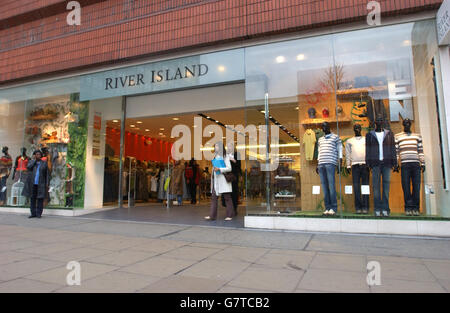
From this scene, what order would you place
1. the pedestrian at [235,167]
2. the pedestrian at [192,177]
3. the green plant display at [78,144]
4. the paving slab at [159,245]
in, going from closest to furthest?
the paving slab at [159,245] < the pedestrian at [235,167] < the green plant display at [78,144] < the pedestrian at [192,177]

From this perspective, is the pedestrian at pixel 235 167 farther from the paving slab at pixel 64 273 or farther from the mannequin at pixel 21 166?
the mannequin at pixel 21 166

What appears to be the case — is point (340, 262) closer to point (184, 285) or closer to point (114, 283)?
point (184, 285)

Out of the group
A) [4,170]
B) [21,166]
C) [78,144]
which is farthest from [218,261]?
[4,170]

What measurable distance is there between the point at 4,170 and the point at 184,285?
10.4 meters

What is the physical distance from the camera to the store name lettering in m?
7.62

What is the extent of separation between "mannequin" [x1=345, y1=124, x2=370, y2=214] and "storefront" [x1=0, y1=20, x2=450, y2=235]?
20 millimetres

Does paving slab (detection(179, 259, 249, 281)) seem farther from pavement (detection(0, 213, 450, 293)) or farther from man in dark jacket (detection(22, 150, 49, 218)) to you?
man in dark jacket (detection(22, 150, 49, 218))

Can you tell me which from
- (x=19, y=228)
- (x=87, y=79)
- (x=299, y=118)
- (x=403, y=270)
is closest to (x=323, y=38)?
(x=299, y=118)

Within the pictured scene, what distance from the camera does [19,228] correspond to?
6.48 metres

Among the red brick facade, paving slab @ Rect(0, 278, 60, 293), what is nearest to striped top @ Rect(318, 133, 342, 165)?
the red brick facade

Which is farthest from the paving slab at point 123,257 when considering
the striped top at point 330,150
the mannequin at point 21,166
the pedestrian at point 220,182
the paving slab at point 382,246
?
the mannequin at point 21,166

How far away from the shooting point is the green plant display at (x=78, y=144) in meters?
9.25

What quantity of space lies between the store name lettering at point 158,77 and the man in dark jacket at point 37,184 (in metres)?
2.73
